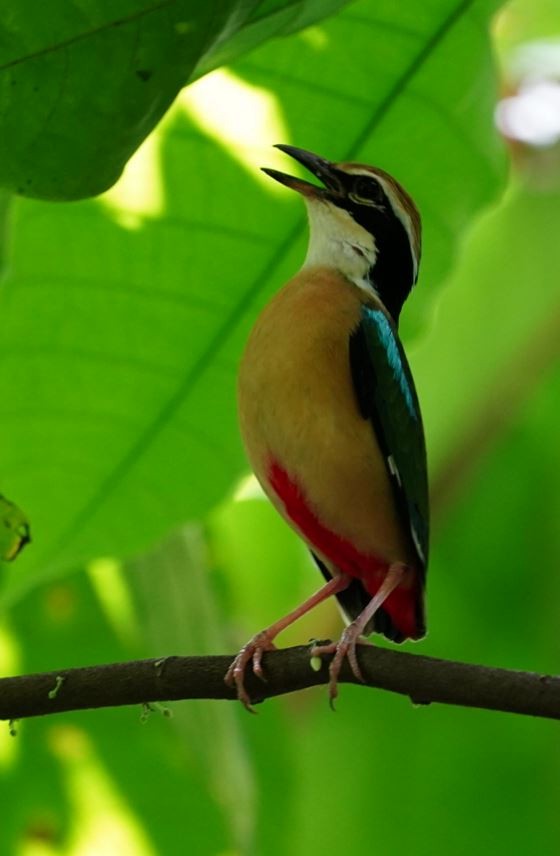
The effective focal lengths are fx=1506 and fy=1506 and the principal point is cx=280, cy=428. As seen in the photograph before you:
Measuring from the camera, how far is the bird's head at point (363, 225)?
11.9 feet

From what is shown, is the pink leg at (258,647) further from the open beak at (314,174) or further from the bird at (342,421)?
the open beak at (314,174)

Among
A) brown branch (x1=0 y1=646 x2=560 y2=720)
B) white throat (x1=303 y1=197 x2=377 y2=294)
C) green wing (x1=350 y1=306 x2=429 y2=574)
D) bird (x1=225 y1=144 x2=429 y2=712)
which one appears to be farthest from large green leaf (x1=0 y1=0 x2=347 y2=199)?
white throat (x1=303 y1=197 x2=377 y2=294)

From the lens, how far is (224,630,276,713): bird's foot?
8.54ft

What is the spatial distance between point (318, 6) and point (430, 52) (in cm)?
89

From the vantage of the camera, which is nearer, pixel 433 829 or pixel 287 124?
pixel 287 124

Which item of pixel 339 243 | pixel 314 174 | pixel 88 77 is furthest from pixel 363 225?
pixel 88 77

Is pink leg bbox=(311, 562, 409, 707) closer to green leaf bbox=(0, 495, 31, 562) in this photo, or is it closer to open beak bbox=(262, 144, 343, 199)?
green leaf bbox=(0, 495, 31, 562)

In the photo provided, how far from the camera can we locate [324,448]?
3.33 meters

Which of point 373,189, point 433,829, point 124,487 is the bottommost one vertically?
point 433,829

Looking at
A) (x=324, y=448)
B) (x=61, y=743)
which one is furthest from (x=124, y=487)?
(x=61, y=743)

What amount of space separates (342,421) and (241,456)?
46cm

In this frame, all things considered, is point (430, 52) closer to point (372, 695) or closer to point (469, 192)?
point (469, 192)

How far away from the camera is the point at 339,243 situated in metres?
3.92

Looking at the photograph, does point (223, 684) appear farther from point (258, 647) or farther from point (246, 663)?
point (258, 647)
